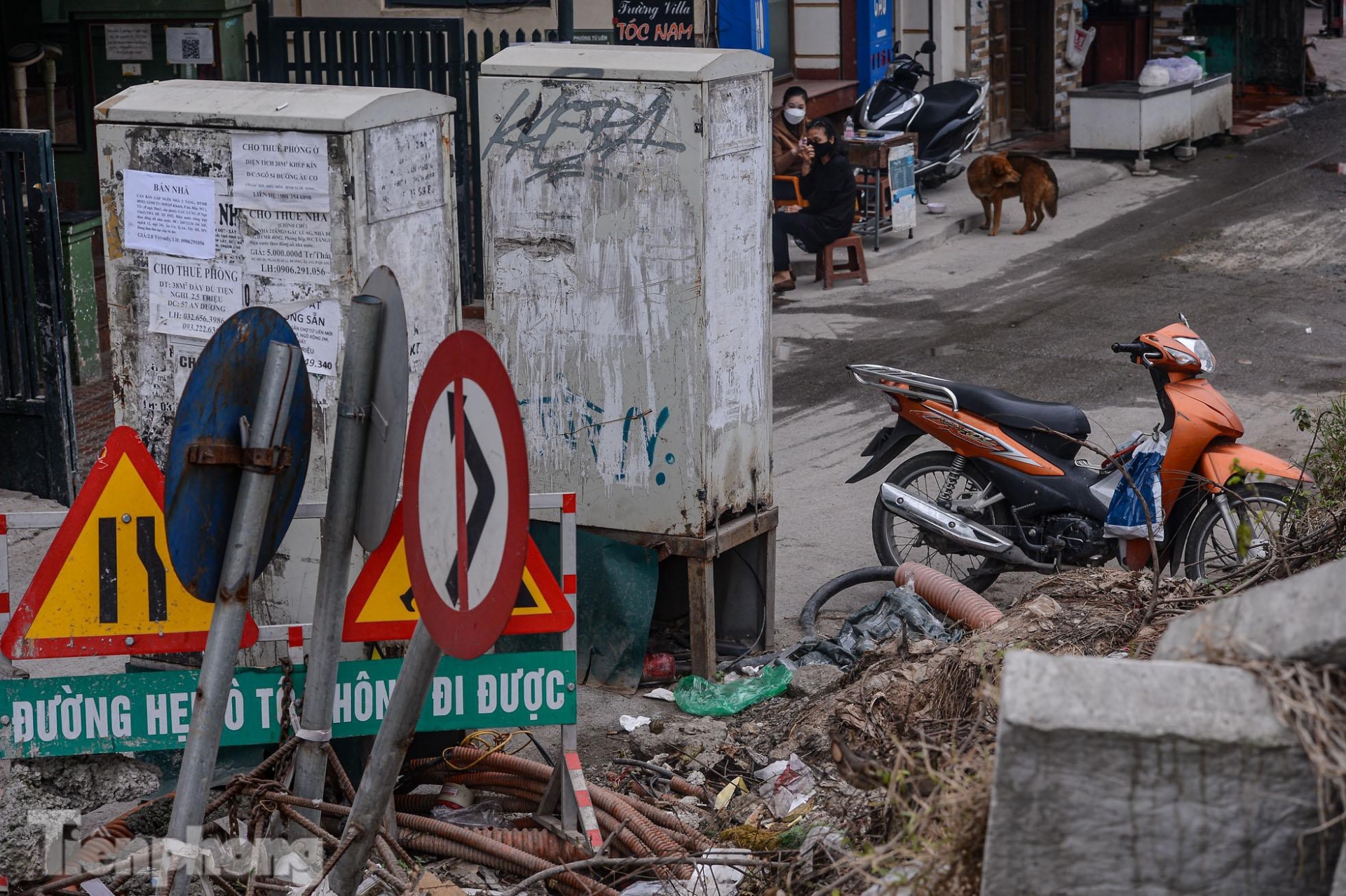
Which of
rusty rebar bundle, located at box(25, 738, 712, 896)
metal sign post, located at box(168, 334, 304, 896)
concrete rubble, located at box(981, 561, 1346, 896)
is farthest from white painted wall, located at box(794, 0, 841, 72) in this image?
concrete rubble, located at box(981, 561, 1346, 896)

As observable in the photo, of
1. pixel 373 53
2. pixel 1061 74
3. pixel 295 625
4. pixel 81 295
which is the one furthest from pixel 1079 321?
pixel 1061 74

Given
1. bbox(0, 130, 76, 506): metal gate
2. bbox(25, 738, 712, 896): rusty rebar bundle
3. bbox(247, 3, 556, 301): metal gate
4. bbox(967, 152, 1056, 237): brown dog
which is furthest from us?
bbox(967, 152, 1056, 237): brown dog

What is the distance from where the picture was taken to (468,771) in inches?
187

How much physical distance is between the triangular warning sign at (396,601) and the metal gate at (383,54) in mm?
6908

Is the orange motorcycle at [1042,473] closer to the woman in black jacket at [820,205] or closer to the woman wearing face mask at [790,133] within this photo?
the woman in black jacket at [820,205]

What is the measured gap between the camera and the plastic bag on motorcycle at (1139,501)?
20.9 ft

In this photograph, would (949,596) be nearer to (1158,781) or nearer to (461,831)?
(461,831)

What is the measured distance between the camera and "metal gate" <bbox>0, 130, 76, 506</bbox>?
7.12m

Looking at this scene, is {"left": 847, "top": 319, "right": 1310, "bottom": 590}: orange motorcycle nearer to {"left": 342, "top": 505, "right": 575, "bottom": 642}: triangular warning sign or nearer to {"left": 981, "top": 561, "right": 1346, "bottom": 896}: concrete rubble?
{"left": 342, "top": 505, "right": 575, "bottom": 642}: triangular warning sign

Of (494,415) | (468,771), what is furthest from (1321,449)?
(494,415)

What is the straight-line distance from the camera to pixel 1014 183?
48.4 feet

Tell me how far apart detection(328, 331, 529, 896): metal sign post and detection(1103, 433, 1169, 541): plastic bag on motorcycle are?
4086mm

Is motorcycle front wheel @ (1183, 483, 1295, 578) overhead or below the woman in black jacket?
below

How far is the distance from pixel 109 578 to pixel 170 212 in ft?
4.59
